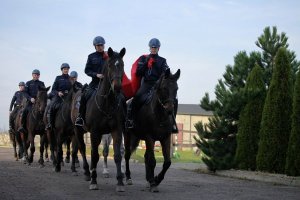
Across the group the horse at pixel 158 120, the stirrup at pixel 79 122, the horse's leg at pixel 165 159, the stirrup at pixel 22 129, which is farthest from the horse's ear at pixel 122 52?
the stirrup at pixel 22 129

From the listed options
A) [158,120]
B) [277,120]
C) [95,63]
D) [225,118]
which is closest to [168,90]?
[158,120]

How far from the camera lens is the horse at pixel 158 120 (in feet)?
41.3

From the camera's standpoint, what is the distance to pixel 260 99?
1883 centimetres

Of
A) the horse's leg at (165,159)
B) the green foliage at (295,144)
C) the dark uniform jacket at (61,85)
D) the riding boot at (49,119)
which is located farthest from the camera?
the dark uniform jacket at (61,85)

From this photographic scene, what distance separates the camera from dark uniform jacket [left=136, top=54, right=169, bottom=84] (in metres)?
14.1

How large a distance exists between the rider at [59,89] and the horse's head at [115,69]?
679 centimetres

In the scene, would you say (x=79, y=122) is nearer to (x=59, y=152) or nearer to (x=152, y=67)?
(x=152, y=67)

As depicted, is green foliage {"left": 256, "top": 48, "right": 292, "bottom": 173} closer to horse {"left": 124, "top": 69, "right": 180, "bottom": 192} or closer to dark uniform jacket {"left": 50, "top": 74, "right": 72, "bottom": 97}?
horse {"left": 124, "top": 69, "right": 180, "bottom": 192}

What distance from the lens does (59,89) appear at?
20.2 metres

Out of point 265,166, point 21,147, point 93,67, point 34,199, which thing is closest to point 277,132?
point 265,166

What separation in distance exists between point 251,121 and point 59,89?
7.02 m

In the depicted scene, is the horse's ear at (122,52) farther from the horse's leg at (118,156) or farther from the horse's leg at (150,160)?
the horse's leg at (150,160)

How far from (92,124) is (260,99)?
7647 millimetres

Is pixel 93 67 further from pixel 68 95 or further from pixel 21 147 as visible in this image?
pixel 21 147
